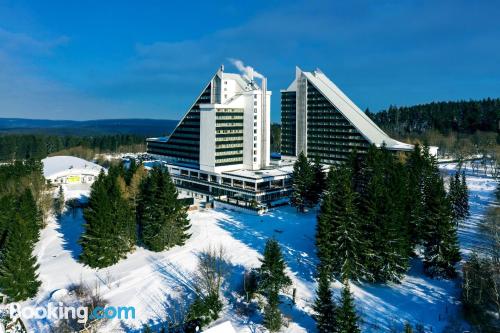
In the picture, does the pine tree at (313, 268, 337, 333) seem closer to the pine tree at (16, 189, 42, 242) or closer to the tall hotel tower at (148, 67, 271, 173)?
the pine tree at (16, 189, 42, 242)

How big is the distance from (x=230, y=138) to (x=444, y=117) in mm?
85441

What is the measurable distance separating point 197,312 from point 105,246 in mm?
16472

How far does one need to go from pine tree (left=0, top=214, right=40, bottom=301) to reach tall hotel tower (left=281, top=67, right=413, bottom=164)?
197 ft

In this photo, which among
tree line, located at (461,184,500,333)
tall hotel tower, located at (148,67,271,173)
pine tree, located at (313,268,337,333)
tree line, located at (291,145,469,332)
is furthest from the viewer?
tall hotel tower, located at (148,67,271,173)

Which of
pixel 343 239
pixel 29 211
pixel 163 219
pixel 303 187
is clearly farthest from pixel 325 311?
pixel 29 211

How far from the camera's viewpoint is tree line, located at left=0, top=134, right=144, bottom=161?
150 meters

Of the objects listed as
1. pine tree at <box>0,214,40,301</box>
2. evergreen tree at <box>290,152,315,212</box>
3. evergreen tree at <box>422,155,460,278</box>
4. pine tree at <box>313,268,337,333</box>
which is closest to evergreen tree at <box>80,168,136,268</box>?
pine tree at <box>0,214,40,301</box>

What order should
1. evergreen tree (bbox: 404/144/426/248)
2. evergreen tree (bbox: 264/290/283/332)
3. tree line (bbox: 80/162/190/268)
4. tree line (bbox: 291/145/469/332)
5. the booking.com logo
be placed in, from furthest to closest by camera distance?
tree line (bbox: 80/162/190/268) < evergreen tree (bbox: 404/144/426/248) < tree line (bbox: 291/145/469/332) < the booking.com logo < evergreen tree (bbox: 264/290/283/332)

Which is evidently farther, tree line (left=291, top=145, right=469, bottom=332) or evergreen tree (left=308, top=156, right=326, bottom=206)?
evergreen tree (left=308, top=156, right=326, bottom=206)

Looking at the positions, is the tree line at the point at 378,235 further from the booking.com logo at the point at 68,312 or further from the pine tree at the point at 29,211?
the pine tree at the point at 29,211

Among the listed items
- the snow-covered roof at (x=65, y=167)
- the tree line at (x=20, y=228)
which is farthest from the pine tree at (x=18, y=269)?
the snow-covered roof at (x=65, y=167)

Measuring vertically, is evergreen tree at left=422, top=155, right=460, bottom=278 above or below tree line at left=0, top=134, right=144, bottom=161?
below

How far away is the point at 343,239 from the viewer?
38.1 m

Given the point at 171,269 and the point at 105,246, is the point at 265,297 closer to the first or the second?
the point at 171,269
